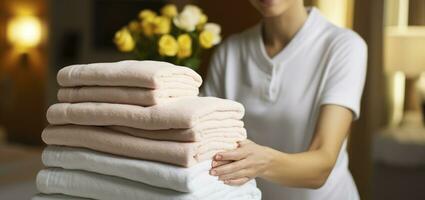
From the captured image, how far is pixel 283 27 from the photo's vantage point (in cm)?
120

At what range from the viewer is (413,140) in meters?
2.13

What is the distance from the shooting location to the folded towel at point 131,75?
2.51 ft

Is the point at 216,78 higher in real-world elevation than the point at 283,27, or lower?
lower

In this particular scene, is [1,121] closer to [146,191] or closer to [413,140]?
[413,140]

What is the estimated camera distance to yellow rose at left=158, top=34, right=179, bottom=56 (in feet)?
3.81

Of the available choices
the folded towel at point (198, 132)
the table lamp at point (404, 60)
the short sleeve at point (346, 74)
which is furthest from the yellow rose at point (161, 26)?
the table lamp at point (404, 60)

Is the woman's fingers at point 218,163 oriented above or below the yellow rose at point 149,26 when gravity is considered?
below

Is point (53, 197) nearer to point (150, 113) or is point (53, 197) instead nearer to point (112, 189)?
point (112, 189)

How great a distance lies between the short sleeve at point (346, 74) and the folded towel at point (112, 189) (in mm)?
267

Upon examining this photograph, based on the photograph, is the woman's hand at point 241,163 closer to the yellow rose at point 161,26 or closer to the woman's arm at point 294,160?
the woman's arm at point 294,160

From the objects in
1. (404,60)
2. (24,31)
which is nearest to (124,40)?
(404,60)

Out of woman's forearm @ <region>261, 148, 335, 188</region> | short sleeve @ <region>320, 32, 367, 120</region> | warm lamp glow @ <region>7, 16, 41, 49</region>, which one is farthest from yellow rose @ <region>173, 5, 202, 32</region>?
warm lamp glow @ <region>7, 16, 41, 49</region>

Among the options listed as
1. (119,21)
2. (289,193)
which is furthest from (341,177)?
(119,21)

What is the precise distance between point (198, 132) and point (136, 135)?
90 millimetres
